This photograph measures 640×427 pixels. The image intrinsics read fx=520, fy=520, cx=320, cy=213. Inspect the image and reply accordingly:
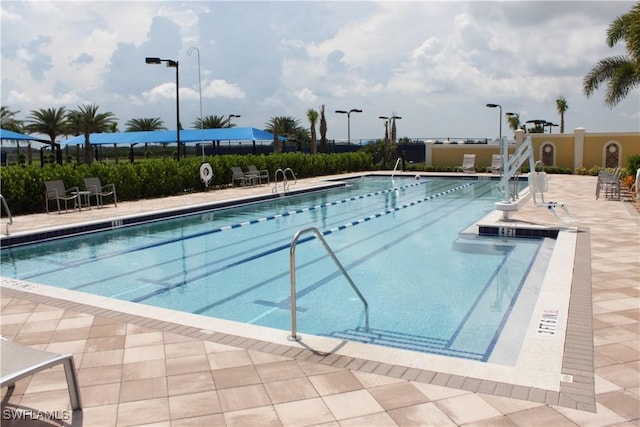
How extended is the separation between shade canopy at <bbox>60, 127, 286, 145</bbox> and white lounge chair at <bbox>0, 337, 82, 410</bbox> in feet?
75.2

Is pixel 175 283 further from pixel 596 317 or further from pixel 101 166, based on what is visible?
pixel 101 166

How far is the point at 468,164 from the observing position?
27.4 metres

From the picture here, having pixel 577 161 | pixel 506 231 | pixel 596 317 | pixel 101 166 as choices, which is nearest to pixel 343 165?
pixel 577 161

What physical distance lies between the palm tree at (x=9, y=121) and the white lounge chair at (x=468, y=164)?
33621mm

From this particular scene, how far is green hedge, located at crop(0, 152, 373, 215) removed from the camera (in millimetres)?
12172

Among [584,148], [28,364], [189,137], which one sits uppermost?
[189,137]

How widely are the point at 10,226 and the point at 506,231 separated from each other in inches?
377

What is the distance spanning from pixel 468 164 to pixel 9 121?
3532cm

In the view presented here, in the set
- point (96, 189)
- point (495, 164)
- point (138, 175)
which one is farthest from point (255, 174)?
point (495, 164)

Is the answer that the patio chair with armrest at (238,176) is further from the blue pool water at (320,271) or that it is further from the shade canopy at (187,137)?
the shade canopy at (187,137)

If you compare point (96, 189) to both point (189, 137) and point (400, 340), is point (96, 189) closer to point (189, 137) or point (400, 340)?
point (400, 340)

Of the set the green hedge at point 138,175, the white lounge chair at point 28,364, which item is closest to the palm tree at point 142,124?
the green hedge at point 138,175

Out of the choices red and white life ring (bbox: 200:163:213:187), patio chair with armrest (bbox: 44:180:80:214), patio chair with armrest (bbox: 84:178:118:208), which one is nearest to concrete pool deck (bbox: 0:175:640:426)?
patio chair with armrest (bbox: 44:180:80:214)

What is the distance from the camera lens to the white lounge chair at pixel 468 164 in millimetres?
27000
